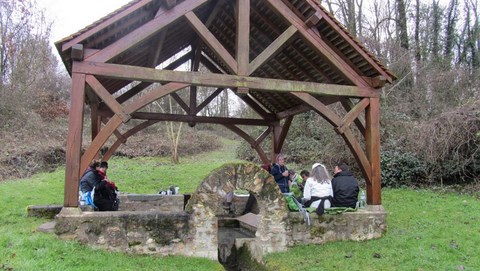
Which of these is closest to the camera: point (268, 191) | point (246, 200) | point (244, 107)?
point (268, 191)

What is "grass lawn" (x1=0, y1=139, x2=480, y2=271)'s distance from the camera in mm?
5613

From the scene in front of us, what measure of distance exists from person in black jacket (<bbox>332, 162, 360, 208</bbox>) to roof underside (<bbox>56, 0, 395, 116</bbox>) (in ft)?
6.04

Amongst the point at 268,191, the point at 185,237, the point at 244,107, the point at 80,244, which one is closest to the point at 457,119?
the point at 268,191

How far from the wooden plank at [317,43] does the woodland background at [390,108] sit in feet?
16.5

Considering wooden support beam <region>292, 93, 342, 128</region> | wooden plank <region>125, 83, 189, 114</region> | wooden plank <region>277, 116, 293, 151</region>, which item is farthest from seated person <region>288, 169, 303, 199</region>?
wooden plank <region>125, 83, 189, 114</region>

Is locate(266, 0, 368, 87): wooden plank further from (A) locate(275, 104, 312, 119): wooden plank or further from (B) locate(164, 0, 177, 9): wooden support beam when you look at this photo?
(A) locate(275, 104, 312, 119): wooden plank

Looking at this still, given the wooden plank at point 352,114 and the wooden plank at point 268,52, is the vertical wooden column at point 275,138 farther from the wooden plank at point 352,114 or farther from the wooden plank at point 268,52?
the wooden plank at point 268,52

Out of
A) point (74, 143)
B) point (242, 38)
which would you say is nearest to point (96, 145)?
point (74, 143)

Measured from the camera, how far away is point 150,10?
7.12 m

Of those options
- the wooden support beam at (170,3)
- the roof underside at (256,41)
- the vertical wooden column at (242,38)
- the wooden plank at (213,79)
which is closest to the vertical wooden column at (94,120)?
the roof underside at (256,41)

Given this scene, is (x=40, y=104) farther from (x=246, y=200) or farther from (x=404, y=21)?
(x=404, y=21)

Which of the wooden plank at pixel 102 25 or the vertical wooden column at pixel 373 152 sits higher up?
the wooden plank at pixel 102 25

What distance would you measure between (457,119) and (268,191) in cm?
729

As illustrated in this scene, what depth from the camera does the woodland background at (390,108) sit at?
12.0 metres
